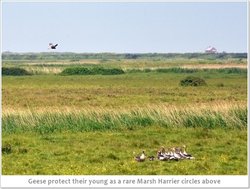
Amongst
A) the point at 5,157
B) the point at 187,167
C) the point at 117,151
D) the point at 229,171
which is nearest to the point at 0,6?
the point at 5,157

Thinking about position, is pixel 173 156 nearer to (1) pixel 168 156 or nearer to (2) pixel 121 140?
(1) pixel 168 156

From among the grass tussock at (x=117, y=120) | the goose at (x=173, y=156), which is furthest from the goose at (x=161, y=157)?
the grass tussock at (x=117, y=120)

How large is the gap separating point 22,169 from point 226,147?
6.80m

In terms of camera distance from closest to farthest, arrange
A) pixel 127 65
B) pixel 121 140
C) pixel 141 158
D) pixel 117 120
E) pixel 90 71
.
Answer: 1. pixel 141 158
2. pixel 121 140
3. pixel 117 120
4. pixel 90 71
5. pixel 127 65

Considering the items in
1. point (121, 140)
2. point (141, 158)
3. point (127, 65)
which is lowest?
point (127, 65)

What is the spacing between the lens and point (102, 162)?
15383mm
